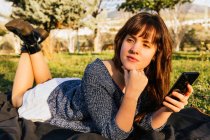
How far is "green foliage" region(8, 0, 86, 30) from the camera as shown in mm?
14328

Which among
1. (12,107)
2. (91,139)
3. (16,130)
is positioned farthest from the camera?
(12,107)

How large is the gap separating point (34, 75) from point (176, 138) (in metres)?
1.70

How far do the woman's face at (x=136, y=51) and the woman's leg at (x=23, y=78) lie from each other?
1.50m

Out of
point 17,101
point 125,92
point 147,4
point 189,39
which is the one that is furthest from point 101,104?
point 189,39

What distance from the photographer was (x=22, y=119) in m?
3.13

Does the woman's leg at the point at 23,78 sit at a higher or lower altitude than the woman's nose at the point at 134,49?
lower

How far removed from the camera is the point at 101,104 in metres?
2.55

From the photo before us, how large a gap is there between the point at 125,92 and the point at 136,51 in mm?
332

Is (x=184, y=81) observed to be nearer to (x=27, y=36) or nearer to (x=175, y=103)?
(x=175, y=103)

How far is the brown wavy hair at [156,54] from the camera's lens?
259 cm

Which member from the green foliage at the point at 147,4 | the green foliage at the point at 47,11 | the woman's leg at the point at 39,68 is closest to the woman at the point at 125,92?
the woman's leg at the point at 39,68

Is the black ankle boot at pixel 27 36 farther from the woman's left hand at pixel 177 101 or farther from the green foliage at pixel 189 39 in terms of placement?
the green foliage at pixel 189 39

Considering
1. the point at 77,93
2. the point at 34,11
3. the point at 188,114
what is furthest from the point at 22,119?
the point at 34,11

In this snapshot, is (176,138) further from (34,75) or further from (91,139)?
(34,75)
